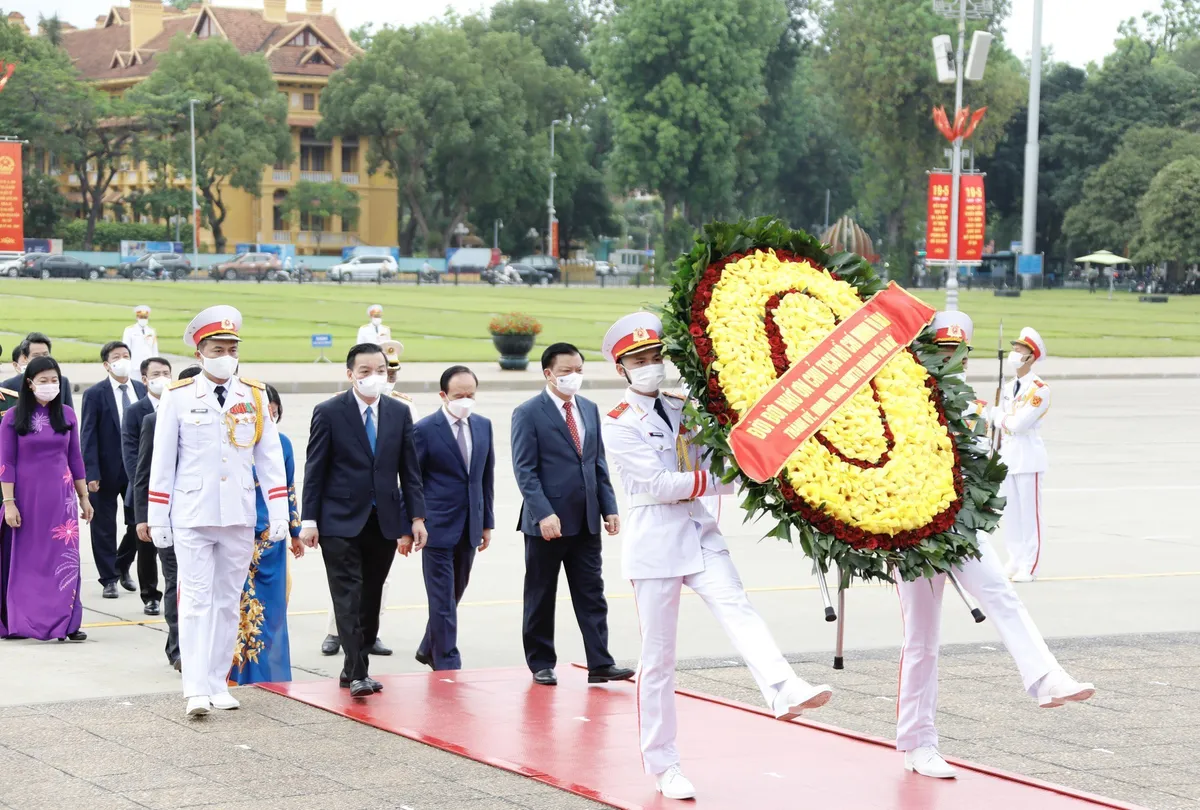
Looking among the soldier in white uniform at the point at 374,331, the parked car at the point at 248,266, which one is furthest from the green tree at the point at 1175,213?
the soldier in white uniform at the point at 374,331

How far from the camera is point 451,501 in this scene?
9.20 m

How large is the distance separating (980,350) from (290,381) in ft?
69.3

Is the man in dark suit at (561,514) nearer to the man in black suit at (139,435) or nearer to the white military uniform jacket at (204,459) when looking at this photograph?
the white military uniform jacket at (204,459)

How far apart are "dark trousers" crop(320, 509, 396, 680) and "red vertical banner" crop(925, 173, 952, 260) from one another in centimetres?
3915

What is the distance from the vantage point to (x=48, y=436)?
1012 cm

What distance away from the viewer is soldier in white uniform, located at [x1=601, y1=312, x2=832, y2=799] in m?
6.66

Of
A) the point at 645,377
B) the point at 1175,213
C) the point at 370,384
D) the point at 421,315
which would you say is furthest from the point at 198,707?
the point at 1175,213

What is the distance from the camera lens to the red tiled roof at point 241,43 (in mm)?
96250

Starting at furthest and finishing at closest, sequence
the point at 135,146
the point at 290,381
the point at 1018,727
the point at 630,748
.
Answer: the point at 135,146
the point at 290,381
the point at 1018,727
the point at 630,748

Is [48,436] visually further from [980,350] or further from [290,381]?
[980,350]

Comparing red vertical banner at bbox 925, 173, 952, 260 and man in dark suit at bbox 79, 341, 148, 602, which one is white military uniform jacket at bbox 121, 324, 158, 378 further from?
red vertical banner at bbox 925, 173, 952, 260

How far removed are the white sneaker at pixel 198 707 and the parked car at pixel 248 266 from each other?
75070 millimetres

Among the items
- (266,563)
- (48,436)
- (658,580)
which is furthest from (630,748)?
(48,436)

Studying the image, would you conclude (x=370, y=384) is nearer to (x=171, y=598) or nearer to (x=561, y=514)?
(x=561, y=514)
